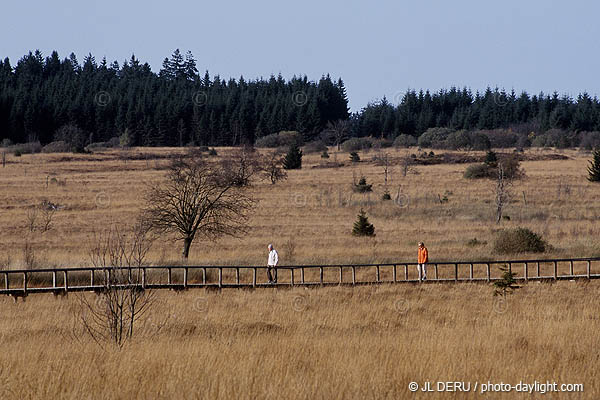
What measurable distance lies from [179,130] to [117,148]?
45.9 feet

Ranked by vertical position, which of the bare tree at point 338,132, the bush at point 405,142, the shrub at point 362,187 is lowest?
the shrub at point 362,187

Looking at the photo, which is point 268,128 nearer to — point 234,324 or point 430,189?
point 430,189

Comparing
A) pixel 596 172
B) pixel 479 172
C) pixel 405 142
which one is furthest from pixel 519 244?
pixel 405 142

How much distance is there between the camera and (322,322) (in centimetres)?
1859

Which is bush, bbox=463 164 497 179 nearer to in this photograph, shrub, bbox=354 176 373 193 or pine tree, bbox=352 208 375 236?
shrub, bbox=354 176 373 193

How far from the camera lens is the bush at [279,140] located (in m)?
118

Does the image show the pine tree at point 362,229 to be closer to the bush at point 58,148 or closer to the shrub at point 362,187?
the shrub at point 362,187

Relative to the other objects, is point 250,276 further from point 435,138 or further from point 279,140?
point 435,138

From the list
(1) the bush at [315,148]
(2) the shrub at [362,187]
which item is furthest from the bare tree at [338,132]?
(2) the shrub at [362,187]

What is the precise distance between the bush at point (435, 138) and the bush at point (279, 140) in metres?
18.6

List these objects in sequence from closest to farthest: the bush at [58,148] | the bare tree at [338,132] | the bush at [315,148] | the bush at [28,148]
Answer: the bush at [28,148], the bush at [58,148], the bush at [315,148], the bare tree at [338,132]

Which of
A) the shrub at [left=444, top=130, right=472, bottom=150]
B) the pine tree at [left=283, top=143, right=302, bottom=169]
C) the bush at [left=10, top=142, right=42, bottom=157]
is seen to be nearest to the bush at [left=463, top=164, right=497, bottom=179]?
the pine tree at [left=283, top=143, right=302, bottom=169]

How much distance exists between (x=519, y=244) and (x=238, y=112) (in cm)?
9567

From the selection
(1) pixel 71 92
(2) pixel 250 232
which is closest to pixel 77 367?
(2) pixel 250 232
